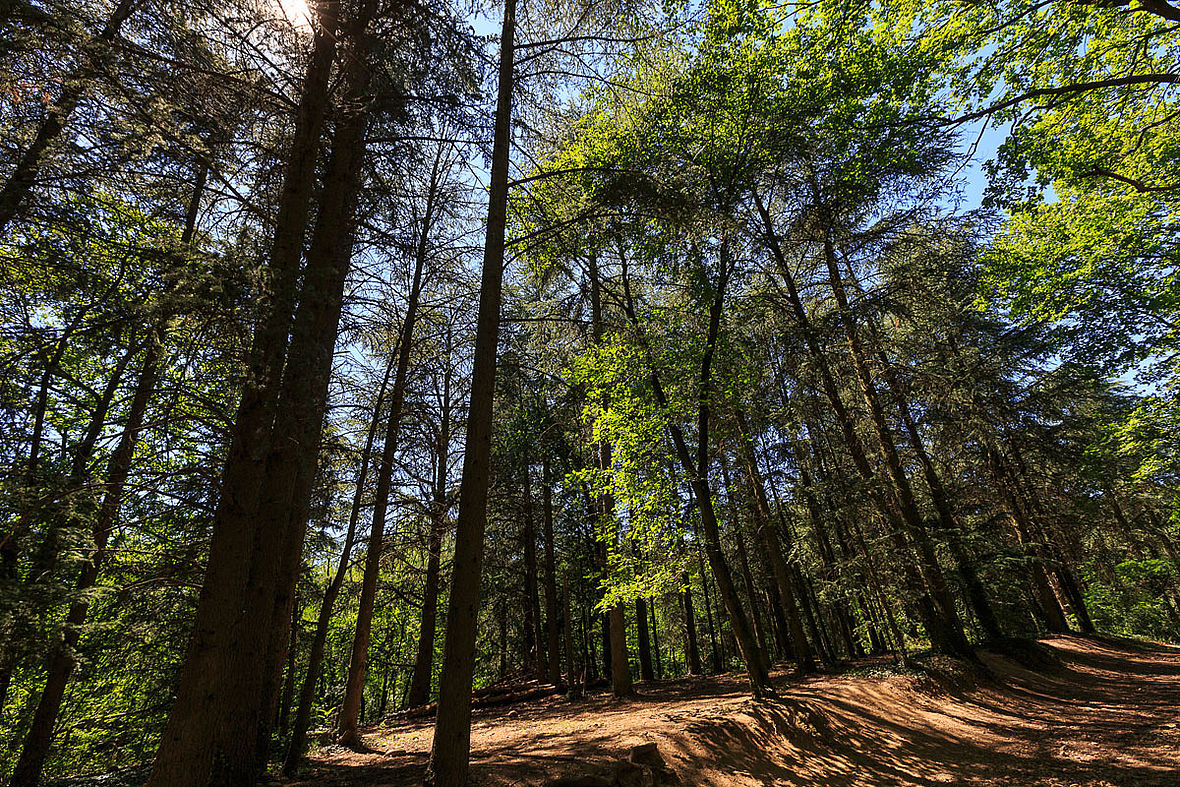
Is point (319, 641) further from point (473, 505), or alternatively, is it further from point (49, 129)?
point (49, 129)

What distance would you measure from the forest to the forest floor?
3.65ft

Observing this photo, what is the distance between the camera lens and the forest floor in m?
6.16

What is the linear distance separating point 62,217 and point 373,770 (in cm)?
840

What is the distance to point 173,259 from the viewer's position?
4.47m

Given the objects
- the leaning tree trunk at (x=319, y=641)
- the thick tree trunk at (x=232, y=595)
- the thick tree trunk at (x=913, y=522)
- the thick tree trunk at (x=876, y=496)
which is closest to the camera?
the thick tree trunk at (x=232, y=595)

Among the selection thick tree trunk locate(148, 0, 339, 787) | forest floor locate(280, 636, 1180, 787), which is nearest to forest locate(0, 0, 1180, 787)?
thick tree trunk locate(148, 0, 339, 787)

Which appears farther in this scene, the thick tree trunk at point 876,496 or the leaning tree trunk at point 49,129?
the thick tree trunk at point 876,496

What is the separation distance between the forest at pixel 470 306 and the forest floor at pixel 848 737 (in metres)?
1.11

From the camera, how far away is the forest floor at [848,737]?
616cm

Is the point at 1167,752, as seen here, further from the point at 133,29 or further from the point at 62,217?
the point at 133,29

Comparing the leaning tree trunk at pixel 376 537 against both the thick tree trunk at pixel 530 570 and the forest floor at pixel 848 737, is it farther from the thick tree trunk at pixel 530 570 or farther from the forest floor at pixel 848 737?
the thick tree trunk at pixel 530 570

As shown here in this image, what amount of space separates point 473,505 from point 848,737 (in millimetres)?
7702

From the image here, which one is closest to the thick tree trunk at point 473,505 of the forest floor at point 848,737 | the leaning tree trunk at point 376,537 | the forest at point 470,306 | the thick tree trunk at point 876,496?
the forest at point 470,306

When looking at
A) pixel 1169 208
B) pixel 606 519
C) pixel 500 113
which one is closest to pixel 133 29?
pixel 500 113
